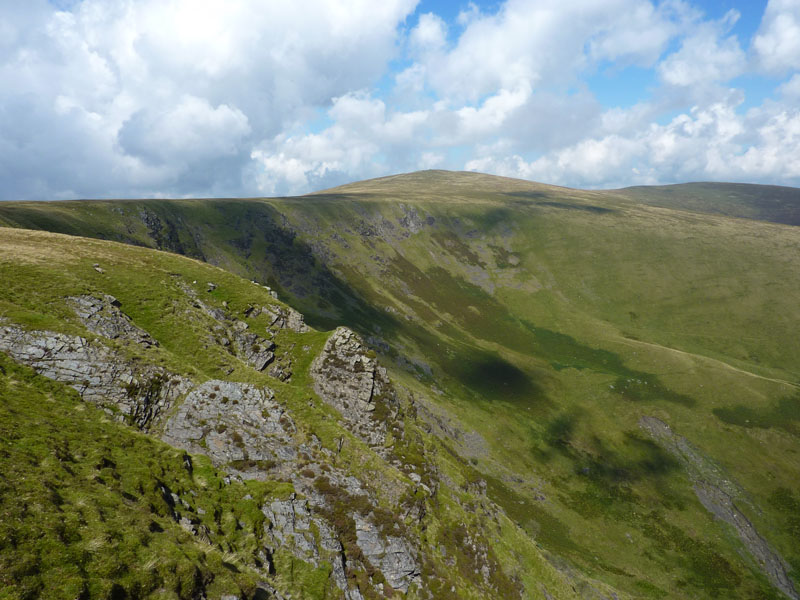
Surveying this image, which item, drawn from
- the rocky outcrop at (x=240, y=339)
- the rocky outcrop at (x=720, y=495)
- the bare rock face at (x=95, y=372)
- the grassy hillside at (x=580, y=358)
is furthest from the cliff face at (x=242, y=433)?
the rocky outcrop at (x=720, y=495)

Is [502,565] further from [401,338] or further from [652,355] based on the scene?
[652,355]

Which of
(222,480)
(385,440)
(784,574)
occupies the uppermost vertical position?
(222,480)

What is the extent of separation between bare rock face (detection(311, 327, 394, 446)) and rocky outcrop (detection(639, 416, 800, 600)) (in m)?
70.3

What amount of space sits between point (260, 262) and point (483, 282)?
97.9m

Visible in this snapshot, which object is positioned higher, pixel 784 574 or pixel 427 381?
pixel 427 381

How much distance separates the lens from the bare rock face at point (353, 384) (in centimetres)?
3903

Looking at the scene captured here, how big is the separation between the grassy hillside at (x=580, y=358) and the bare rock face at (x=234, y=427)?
39781 millimetres

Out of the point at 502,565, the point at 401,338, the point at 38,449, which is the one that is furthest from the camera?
the point at 401,338

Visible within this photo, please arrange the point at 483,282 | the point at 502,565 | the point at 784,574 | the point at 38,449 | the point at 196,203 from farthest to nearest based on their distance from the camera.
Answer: the point at 483,282 → the point at 196,203 → the point at 784,574 → the point at 502,565 → the point at 38,449

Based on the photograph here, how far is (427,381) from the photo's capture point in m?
93.8

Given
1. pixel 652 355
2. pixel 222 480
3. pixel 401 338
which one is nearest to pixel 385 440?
pixel 222 480

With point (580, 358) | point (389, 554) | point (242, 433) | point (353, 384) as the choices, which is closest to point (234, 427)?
point (242, 433)

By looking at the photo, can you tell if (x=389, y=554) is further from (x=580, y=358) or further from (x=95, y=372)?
(x=580, y=358)

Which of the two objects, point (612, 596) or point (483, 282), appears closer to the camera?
point (612, 596)
